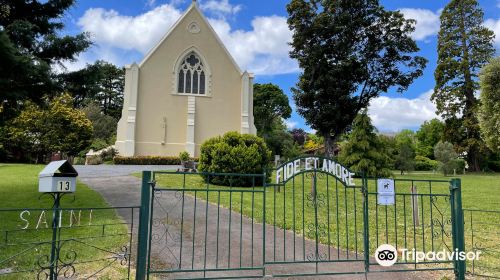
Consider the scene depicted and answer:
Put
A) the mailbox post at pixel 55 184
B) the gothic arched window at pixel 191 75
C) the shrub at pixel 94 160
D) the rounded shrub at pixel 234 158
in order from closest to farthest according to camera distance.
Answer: the mailbox post at pixel 55 184
the rounded shrub at pixel 234 158
the shrub at pixel 94 160
the gothic arched window at pixel 191 75

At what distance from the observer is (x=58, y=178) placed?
12.2 feet

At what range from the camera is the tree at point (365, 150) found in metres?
15.1

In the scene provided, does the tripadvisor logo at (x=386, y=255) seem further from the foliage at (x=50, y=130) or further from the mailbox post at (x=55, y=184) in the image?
the foliage at (x=50, y=130)

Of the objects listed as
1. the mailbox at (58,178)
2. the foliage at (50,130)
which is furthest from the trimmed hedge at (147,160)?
the mailbox at (58,178)

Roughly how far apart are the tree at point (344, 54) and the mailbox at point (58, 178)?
869 inches

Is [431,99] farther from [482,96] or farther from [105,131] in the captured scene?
[105,131]

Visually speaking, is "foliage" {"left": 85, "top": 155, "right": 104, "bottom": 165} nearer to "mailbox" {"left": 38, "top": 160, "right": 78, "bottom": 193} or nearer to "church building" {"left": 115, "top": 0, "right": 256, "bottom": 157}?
"church building" {"left": 115, "top": 0, "right": 256, "bottom": 157}

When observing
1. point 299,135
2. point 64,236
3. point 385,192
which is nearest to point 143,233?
point 64,236

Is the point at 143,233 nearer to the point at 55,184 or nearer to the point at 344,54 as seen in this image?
the point at 55,184

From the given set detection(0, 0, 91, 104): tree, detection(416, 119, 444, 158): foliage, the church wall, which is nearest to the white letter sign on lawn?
detection(0, 0, 91, 104): tree

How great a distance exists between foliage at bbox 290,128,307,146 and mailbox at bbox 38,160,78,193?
4609cm

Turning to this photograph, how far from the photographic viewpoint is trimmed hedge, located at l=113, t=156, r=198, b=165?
22.6 meters

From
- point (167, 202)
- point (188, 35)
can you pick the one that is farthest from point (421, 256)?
point (188, 35)

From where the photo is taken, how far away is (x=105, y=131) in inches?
1427
